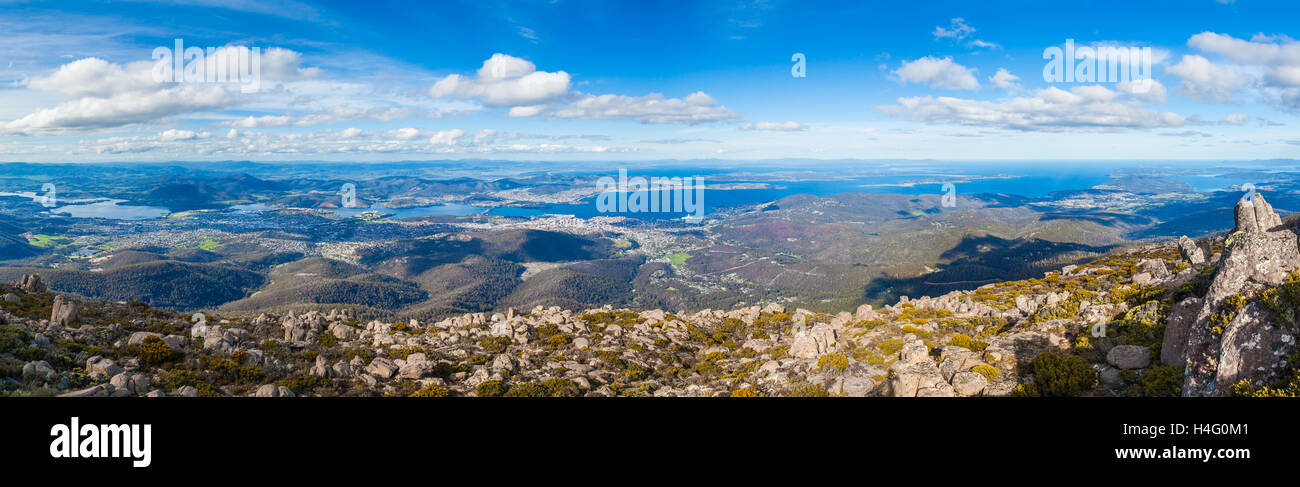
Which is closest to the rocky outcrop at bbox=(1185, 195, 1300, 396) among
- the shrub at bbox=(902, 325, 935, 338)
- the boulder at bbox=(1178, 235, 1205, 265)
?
the shrub at bbox=(902, 325, 935, 338)

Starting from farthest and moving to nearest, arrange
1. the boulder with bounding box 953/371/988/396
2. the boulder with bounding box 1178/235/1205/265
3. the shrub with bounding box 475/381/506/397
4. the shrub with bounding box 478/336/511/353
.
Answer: the boulder with bounding box 1178/235/1205/265 → the shrub with bounding box 478/336/511/353 → the shrub with bounding box 475/381/506/397 → the boulder with bounding box 953/371/988/396

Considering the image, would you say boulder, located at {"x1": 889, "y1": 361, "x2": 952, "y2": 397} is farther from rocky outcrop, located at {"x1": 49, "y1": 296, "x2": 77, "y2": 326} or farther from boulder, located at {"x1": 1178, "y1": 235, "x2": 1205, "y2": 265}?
rocky outcrop, located at {"x1": 49, "y1": 296, "x2": 77, "y2": 326}

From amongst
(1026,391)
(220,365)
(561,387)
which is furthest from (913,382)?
(220,365)

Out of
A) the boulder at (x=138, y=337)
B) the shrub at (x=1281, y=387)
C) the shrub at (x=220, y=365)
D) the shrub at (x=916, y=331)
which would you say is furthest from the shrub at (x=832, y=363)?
the boulder at (x=138, y=337)

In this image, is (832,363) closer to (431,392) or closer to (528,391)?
(528,391)

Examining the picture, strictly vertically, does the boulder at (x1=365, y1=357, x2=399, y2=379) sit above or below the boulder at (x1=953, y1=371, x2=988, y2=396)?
below
